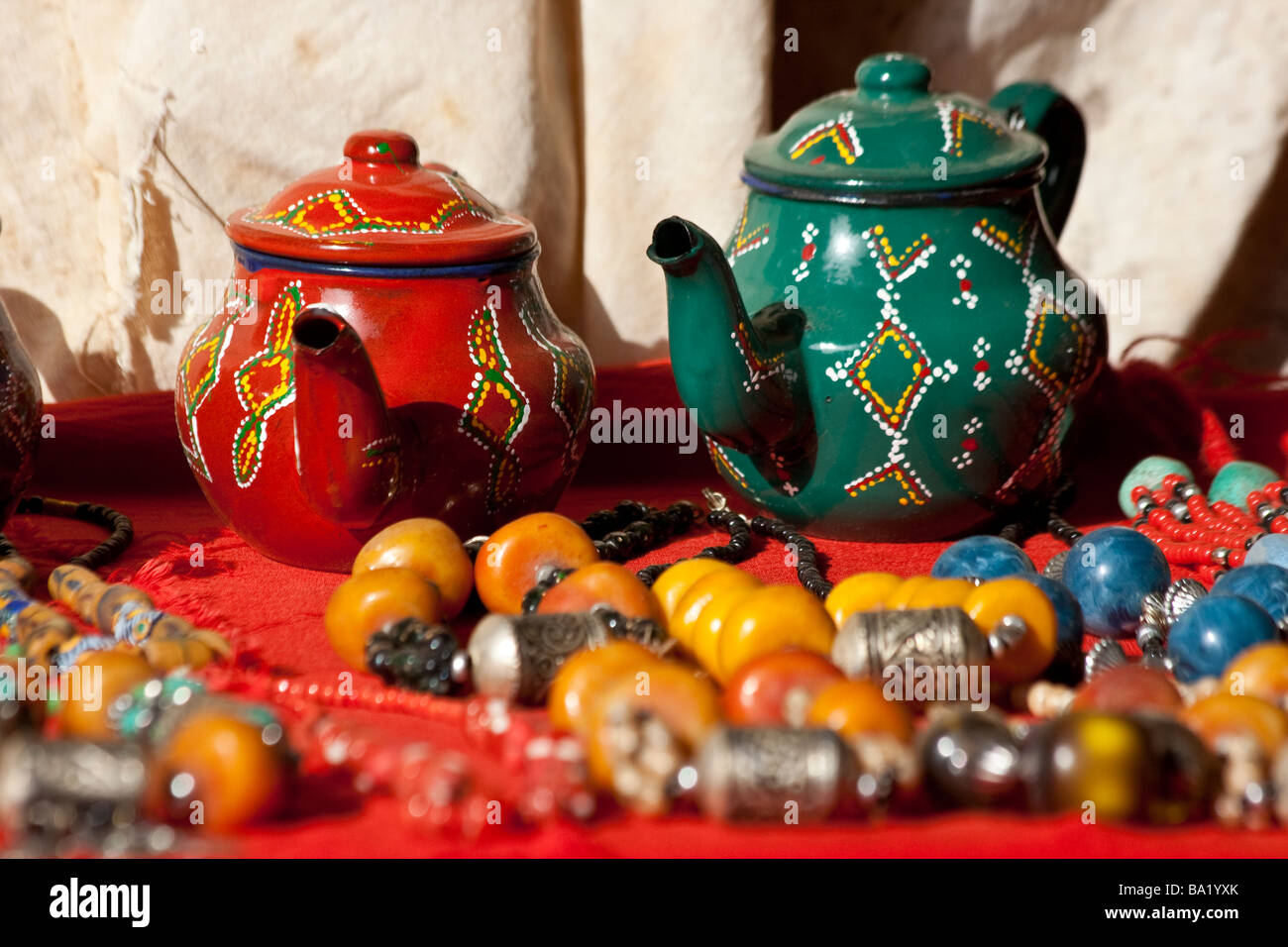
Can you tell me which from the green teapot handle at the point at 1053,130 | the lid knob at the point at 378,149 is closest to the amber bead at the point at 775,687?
the lid knob at the point at 378,149

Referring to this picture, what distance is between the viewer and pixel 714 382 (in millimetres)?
1005

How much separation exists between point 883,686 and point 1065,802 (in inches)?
5.9

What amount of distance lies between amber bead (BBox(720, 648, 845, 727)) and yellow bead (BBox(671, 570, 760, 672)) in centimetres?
10

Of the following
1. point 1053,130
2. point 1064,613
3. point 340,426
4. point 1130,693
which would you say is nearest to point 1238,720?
point 1130,693

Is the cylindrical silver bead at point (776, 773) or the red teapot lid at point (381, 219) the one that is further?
the red teapot lid at point (381, 219)

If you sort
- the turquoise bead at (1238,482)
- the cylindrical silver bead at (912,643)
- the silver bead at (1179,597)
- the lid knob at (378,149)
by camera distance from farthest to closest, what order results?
the turquoise bead at (1238,482)
the lid knob at (378,149)
the silver bead at (1179,597)
the cylindrical silver bead at (912,643)

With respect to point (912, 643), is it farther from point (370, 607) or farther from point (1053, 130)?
point (1053, 130)

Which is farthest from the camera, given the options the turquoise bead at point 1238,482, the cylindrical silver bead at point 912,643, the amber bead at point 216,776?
the turquoise bead at point 1238,482

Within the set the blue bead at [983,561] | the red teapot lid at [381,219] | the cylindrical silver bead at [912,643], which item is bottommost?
the cylindrical silver bead at [912,643]

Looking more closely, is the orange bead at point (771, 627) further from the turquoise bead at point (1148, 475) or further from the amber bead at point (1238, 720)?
the turquoise bead at point (1148, 475)

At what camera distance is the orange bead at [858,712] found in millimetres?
683

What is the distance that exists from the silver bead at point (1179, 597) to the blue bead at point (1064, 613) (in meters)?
0.07

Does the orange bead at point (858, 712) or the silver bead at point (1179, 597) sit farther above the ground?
the silver bead at point (1179, 597)
